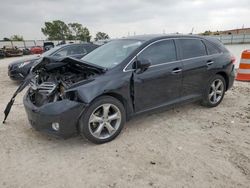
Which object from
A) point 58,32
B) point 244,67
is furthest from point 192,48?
point 58,32

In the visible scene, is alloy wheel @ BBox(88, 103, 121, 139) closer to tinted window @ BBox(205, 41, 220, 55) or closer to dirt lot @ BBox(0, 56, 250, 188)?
dirt lot @ BBox(0, 56, 250, 188)

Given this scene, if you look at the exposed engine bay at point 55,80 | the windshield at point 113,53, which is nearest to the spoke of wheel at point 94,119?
the exposed engine bay at point 55,80

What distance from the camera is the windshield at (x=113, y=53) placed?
13.4 feet

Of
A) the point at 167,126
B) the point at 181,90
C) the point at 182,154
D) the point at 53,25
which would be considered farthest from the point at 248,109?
the point at 53,25

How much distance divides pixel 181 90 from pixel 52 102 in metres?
2.45

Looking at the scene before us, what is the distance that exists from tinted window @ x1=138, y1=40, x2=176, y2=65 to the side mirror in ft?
0.48

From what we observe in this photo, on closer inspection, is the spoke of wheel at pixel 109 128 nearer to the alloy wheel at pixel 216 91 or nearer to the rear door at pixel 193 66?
the rear door at pixel 193 66

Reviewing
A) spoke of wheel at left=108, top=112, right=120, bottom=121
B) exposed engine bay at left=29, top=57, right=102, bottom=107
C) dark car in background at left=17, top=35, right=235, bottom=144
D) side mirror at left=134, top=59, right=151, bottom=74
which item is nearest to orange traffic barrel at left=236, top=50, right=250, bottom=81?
dark car in background at left=17, top=35, right=235, bottom=144

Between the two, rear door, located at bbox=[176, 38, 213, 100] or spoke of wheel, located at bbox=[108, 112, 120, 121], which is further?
rear door, located at bbox=[176, 38, 213, 100]

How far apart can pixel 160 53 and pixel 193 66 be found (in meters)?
0.81

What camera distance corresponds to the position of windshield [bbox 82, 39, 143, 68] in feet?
13.4

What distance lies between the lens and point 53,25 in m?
72.0

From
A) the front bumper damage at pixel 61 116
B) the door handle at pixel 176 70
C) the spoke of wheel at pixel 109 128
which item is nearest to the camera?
the front bumper damage at pixel 61 116

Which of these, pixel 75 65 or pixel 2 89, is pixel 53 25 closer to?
pixel 2 89
